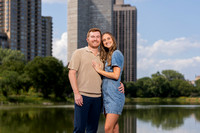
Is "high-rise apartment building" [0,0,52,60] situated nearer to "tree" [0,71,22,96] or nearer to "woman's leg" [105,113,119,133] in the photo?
"tree" [0,71,22,96]

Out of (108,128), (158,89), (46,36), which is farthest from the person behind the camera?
(46,36)

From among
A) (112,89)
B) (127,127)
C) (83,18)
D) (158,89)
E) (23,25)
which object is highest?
(83,18)

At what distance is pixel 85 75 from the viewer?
256 inches

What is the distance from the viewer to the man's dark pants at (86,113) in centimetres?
646

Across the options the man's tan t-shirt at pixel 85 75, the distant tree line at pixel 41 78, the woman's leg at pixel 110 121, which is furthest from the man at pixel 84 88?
the distant tree line at pixel 41 78

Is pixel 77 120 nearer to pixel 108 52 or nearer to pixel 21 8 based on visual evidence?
pixel 108 52

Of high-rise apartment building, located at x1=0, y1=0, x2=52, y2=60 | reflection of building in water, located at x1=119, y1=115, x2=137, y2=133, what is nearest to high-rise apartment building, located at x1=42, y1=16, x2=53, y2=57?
high-rise apartment building, located at x1=0, y1=0, x2=52, y2=60

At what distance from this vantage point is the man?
645 cm

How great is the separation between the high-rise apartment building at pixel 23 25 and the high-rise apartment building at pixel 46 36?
7020 mm

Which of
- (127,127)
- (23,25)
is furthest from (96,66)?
(23,25)

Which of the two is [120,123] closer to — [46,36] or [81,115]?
[81,115]

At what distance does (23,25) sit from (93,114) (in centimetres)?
15544

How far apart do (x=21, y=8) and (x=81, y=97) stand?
156580 mm

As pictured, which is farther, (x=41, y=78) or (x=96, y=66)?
(x=41, y=78)
